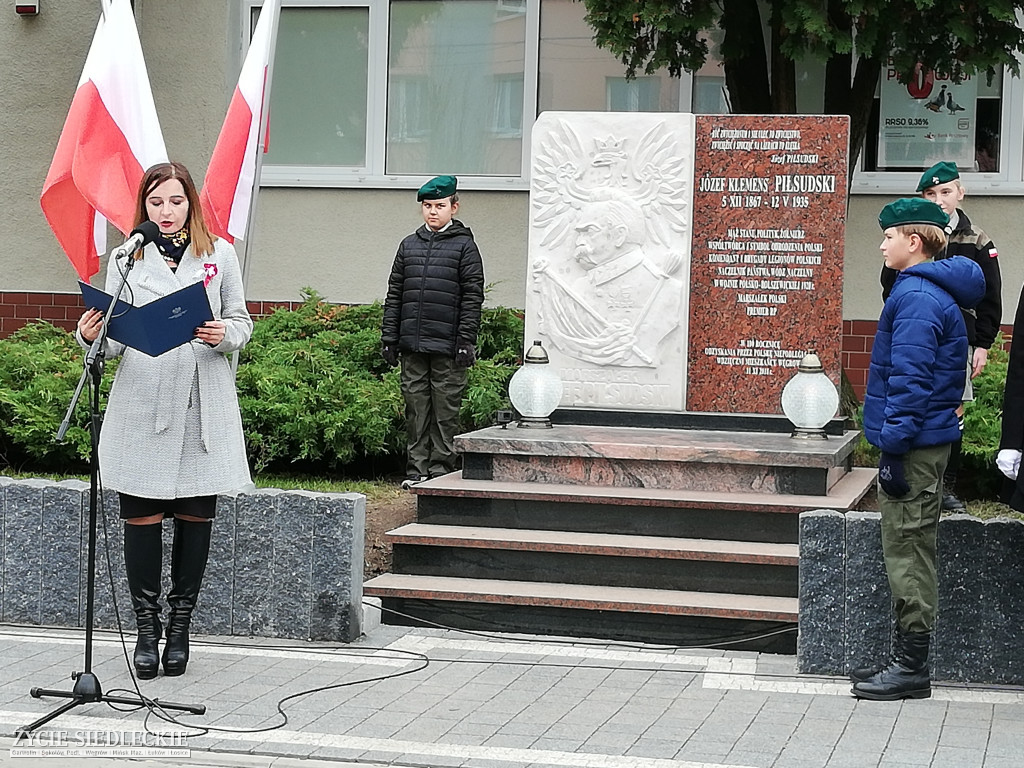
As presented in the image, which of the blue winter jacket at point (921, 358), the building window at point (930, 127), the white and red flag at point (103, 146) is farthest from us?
the building window at point (930, 127)

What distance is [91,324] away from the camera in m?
5.50

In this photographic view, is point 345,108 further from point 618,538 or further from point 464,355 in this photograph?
point 618,538

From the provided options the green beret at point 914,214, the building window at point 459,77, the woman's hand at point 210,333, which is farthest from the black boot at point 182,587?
the building window at point 459,77

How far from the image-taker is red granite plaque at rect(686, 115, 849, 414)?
28.7ft

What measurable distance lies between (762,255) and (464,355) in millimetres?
1924

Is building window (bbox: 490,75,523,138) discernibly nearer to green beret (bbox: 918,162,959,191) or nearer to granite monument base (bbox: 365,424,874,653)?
granite monument base (bbox: 365,424,874,653)

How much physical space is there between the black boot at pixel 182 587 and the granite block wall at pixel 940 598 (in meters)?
2.44

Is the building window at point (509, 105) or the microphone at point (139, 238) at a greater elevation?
the building window at point (509, 105)

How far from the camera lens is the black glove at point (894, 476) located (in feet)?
18.5

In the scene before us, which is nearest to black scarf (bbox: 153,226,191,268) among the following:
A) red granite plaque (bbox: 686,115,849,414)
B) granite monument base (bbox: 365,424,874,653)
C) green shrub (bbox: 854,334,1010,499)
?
granite monument base (bbox: 365,424,874,653)

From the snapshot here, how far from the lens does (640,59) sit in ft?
35.0

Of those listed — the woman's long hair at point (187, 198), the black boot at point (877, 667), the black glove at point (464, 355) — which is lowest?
the black boot at point (877, 667)

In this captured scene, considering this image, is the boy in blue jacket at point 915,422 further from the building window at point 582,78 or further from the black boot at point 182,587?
the building window at point 582,78

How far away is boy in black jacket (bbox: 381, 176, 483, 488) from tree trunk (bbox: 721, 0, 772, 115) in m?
2.62
